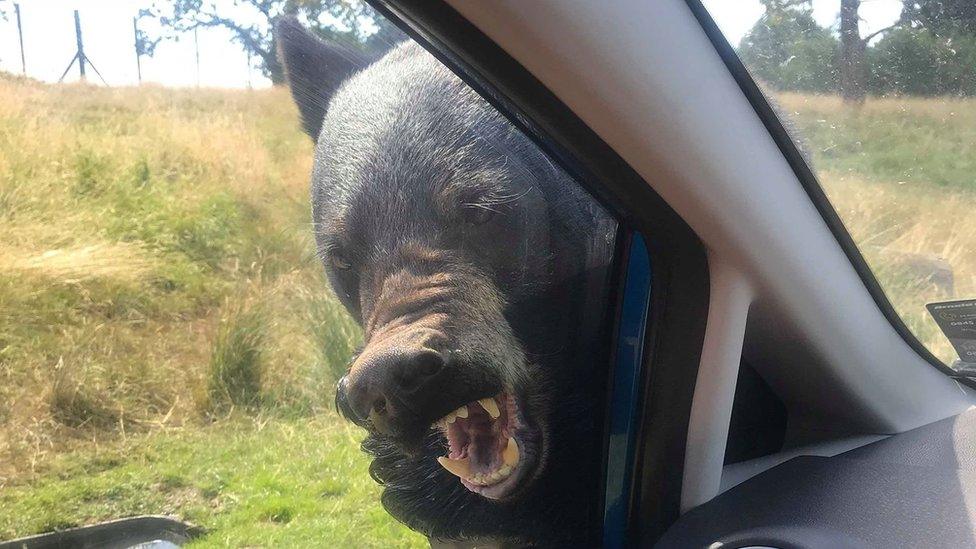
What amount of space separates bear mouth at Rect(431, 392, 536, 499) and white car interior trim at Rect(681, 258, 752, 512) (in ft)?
1.18

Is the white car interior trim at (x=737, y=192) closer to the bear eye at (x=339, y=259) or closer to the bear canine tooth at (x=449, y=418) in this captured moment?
the bear canine tooth at (x=449, y=418)

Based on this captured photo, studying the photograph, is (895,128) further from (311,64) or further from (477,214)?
(311,64)

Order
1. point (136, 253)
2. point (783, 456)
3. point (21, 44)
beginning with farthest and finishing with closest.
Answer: point (783, 456) < point (136, 253) < point (21, 44)

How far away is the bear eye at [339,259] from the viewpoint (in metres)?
1.83

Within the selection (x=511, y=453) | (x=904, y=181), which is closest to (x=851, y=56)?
(x=904, y=181)

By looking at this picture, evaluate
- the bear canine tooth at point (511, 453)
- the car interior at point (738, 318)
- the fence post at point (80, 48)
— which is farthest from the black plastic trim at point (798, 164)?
the fence post at point (80, 48)

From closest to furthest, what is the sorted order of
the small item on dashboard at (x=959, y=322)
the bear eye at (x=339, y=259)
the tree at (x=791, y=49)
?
the tree at (x=791, y=49)
the bear eye at (x=339, y=259)
the small item on dashboard at (x=959, y=322)

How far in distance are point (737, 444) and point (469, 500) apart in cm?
65

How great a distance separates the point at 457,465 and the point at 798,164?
3.01ft

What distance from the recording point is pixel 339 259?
1836mm

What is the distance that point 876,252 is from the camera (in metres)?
1.85

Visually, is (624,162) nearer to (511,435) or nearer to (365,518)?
(511,435)

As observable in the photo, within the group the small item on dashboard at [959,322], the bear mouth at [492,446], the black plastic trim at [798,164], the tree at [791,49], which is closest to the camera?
the black plastic trim at [798,164]

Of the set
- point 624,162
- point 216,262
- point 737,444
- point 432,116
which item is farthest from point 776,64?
point 216,262
